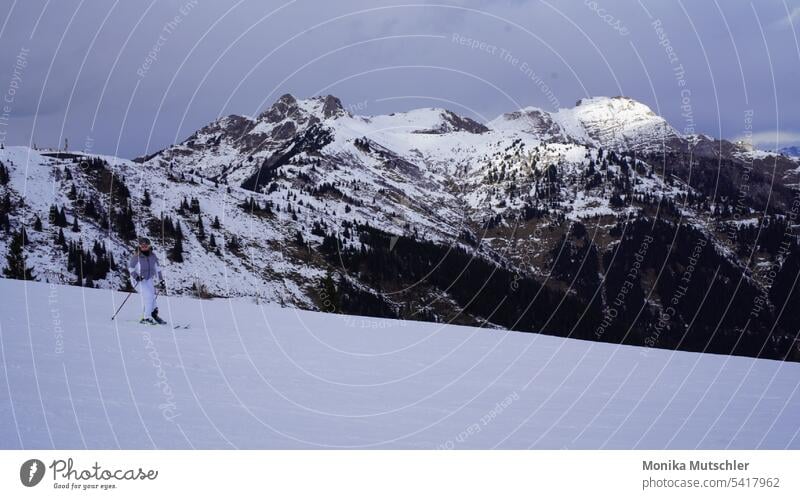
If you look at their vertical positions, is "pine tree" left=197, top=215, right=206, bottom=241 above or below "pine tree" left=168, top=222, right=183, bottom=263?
above

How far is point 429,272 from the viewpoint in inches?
6112

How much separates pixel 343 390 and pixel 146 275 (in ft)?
24.2

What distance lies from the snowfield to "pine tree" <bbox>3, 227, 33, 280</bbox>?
186 feet

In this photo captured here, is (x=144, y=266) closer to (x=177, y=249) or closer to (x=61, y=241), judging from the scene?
(x=61, y=241)

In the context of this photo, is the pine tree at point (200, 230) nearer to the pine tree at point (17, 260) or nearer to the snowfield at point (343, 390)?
the pine tree at point (17, 260)

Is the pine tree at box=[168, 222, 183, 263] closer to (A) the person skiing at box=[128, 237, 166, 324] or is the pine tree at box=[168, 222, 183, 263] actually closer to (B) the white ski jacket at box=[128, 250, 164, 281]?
(A) the person skiing at box=[128, 237, 166, 324]

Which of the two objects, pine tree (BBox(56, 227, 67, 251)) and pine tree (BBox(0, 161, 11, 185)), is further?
pine tree (BBox(0, 161, 11, 185))

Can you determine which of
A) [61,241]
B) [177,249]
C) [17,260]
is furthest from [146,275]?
[177,249]

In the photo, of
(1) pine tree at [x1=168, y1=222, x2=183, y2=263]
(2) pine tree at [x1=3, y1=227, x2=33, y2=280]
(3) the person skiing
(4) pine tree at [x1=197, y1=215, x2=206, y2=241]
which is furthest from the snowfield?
(4) pine tree at [x1=197, y1=215, x2=206, y2=241]

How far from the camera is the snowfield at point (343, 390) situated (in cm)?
934

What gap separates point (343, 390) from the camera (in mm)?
12766

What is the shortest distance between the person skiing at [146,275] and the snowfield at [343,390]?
0.68 m

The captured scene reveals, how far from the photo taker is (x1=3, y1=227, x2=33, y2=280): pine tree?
2800 inches
